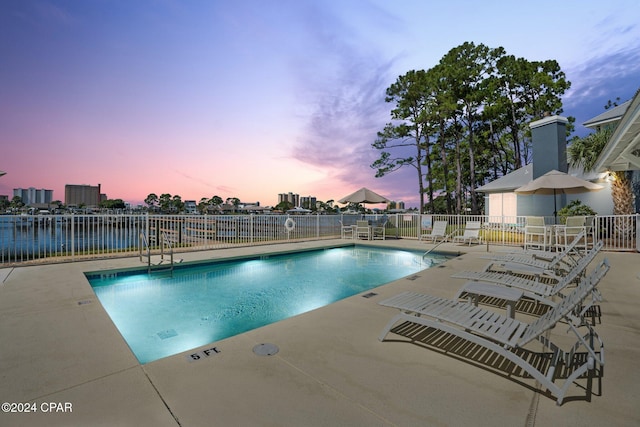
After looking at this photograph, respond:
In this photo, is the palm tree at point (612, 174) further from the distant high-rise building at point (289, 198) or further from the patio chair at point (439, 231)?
the distant high-rise building at point (289, 198)

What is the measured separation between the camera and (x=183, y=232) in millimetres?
10016

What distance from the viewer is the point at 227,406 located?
1851 mm

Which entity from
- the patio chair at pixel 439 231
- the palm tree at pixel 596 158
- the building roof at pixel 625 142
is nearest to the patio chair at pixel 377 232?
the patio chair at pixel 439 231

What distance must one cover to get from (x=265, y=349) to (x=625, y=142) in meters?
8.66

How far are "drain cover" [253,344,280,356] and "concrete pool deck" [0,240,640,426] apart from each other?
0.06 m

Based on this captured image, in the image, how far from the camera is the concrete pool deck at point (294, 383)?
5.79 feet

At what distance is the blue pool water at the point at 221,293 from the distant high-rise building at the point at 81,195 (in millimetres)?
70422

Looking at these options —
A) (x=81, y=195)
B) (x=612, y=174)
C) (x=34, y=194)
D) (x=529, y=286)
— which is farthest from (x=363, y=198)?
(x=34, y=194)

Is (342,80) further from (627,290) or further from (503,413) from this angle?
(503,413)

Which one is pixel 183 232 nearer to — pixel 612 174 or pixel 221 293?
pixel 221 293

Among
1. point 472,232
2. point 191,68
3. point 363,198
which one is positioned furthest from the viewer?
point 363,198

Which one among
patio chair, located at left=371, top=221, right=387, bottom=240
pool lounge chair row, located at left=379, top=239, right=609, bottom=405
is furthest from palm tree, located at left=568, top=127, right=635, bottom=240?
pool lounge chair row, located at left=379, top=239, right=609, bottom=405

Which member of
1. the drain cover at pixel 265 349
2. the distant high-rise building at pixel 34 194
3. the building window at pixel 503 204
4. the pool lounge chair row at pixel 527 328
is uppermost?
the distant high-rise building at pixel 34 194

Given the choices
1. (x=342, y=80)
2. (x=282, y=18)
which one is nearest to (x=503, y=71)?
(x=342, y=80)
